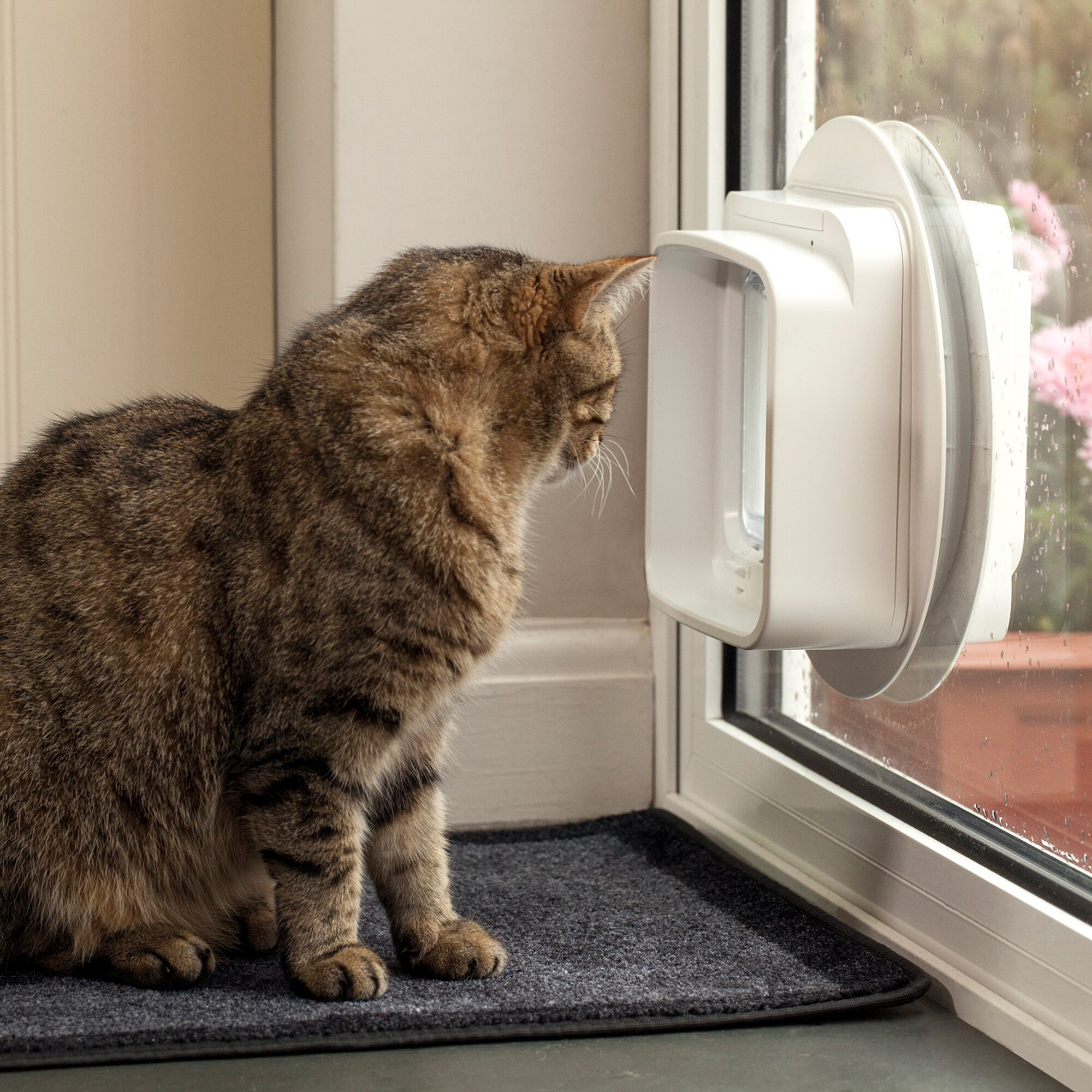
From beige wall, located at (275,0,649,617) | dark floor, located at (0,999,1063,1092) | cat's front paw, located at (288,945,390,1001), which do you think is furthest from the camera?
beige wall, located at (275,0,649,617)

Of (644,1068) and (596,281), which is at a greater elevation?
(596,281)

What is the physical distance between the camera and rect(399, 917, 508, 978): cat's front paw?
1.28 metres

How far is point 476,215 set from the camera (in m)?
1.78

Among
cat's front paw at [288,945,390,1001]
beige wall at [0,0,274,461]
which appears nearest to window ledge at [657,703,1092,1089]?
cat's front paw at [288,945,390,1001]

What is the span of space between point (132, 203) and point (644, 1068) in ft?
4.46

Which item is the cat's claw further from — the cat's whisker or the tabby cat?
the cat's whisker

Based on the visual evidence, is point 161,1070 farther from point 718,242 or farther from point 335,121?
point 335,121

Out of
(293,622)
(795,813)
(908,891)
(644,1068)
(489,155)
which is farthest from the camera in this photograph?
(489,155)

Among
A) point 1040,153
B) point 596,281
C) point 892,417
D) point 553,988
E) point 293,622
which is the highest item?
point 1040,153

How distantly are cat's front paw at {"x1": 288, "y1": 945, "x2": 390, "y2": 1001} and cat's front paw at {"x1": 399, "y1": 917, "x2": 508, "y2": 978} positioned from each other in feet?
0.25

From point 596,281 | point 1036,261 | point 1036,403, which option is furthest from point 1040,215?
point 596,281

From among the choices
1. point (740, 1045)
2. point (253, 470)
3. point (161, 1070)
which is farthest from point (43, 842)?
point (740, 1045)

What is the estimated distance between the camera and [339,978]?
1197 millimetres

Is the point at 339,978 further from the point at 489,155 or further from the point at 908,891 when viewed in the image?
the point at 489,155
